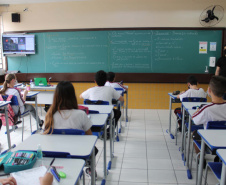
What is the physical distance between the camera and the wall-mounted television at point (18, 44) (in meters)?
6.25

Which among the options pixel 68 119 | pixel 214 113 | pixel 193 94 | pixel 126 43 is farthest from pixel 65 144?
pixel 126 43

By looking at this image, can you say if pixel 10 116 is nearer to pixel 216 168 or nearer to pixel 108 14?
pixel 216 168

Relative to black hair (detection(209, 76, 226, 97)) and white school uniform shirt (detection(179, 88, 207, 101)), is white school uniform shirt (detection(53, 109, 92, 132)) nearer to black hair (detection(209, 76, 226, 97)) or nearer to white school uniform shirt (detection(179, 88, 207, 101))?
black hair (detection(209, 76, 226, 97))

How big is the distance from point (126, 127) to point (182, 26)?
123 inches

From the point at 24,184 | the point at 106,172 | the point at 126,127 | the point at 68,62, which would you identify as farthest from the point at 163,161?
the point at 68,62

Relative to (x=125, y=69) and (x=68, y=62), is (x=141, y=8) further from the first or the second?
(x=68, y=62)

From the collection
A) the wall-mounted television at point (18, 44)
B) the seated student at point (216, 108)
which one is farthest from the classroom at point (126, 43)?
the seated student at point (216, 108)

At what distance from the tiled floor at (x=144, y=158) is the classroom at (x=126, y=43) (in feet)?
2.47

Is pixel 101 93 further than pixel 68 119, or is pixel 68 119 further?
pixel 101 93

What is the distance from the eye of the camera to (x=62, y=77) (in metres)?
6.32

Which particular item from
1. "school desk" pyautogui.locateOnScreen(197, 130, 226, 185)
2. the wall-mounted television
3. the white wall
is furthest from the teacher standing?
the wall-mounted television

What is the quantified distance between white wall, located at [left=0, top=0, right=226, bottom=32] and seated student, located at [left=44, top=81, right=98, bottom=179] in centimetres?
434

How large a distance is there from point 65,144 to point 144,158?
188 centimetres

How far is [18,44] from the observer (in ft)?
20.7
